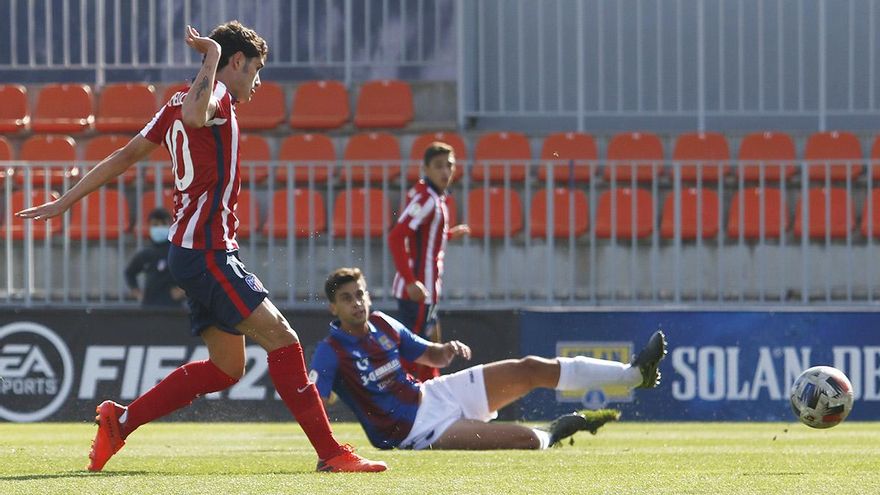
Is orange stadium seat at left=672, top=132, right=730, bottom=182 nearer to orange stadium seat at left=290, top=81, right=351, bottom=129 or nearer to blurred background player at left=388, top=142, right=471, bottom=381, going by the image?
orange stadium seat at left=290, top=81, right=351, bottom=129

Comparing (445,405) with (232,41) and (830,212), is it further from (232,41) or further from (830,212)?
(830,212)

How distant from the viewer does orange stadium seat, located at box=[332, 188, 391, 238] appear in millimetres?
13359

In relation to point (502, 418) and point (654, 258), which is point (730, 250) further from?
point (502, 418)

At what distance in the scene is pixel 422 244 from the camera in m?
11.3

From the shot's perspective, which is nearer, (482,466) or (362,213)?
(482,466)

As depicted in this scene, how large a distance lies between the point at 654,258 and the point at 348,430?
10.6ft

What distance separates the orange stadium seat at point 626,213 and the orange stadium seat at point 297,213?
238 centimetres

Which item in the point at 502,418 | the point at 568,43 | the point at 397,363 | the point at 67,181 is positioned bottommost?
the point at 502,418

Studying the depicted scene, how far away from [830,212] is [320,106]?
5.74m

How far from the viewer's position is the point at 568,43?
55.9 ft

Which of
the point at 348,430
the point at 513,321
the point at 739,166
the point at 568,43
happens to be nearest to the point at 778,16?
the point at 568,43

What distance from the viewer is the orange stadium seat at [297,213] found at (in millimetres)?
13406

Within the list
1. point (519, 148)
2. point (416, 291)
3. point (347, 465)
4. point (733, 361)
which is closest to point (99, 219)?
point (416, 291)

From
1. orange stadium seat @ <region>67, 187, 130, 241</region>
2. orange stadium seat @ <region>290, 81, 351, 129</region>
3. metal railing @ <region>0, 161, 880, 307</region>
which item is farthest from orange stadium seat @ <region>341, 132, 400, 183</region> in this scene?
orange stadium seat @ <region>67, 187, 130, 241</region>
